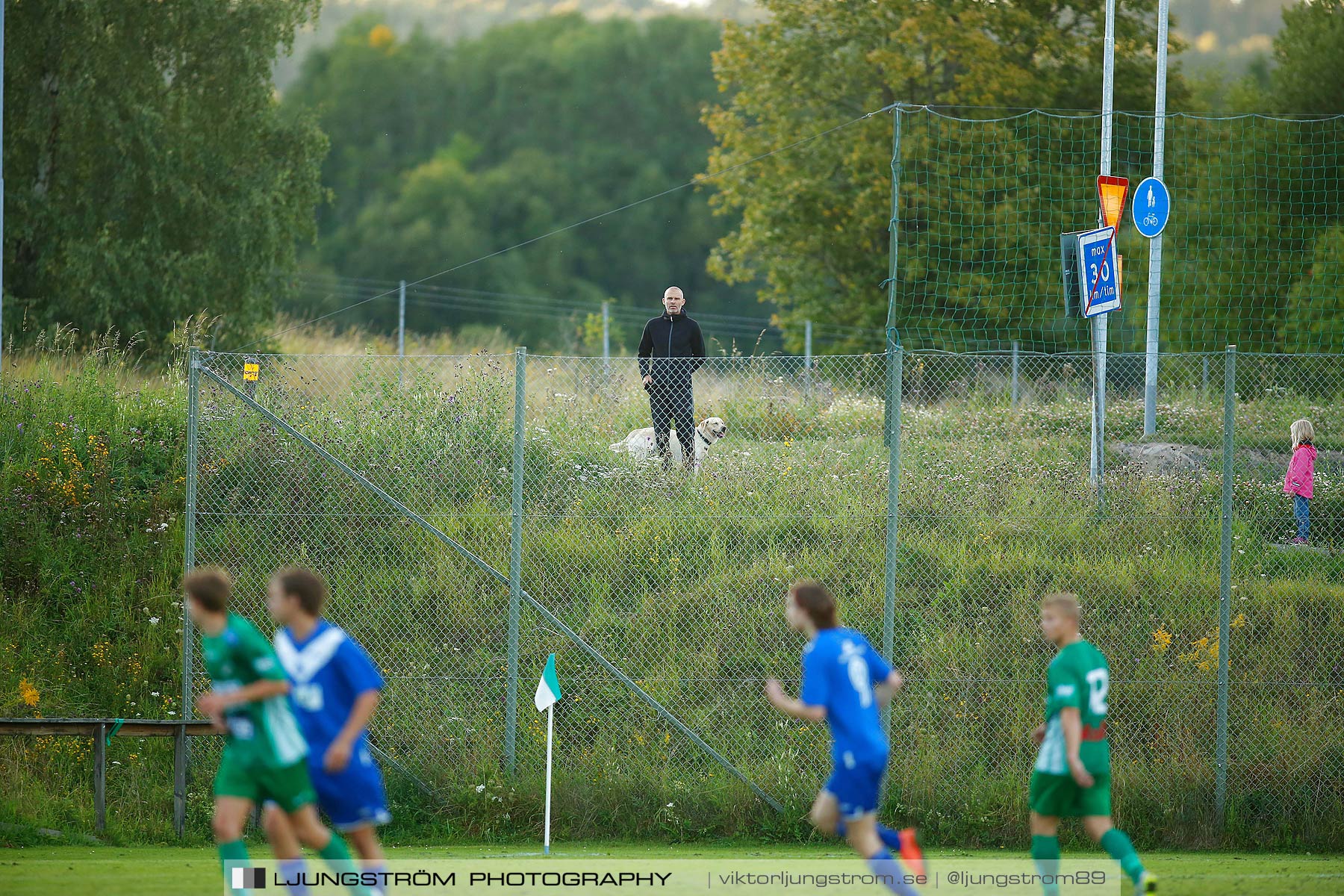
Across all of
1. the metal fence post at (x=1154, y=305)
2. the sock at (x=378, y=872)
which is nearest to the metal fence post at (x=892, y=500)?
the sock at (x=378, y=872)

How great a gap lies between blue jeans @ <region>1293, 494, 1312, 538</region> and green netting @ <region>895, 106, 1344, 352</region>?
895cm

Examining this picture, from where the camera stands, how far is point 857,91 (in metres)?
29.0

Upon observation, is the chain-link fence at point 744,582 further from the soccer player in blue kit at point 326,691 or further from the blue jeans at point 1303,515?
the soccer player in blue kit at point 326,691

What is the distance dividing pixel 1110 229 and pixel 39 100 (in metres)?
16.2

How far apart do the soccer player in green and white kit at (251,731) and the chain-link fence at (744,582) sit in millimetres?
A: 3387

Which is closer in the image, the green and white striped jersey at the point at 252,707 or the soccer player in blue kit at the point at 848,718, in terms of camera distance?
the green and white striped jersey at the point at 252,707

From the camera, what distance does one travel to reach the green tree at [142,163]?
19.2 metres

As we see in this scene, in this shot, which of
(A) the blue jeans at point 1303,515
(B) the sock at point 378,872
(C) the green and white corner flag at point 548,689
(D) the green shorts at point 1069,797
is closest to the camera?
(B) the sock at point 378,872

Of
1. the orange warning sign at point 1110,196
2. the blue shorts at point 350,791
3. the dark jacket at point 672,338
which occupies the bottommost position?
the blue shorts at point 350,791

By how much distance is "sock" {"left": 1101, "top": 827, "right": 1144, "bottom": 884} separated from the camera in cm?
615

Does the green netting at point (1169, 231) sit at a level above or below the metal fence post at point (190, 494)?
above

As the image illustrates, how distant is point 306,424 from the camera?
10414 millimetres

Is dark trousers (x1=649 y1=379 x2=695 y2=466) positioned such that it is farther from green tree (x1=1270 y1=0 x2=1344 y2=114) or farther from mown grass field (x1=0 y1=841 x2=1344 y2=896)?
green tree (x1=1270 y1=0 x2=1344 y2=114)

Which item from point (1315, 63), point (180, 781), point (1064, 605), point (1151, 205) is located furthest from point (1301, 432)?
point (1315, 63)
